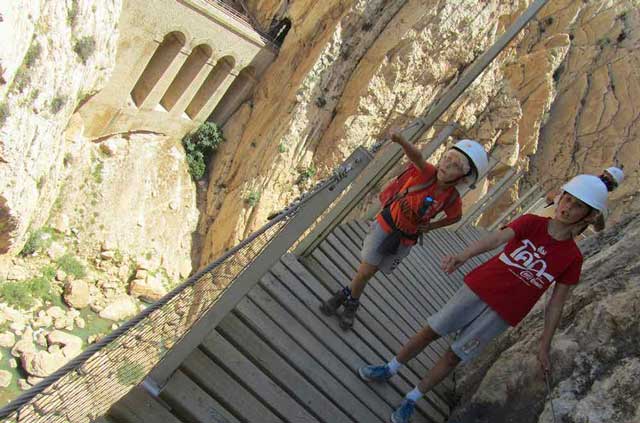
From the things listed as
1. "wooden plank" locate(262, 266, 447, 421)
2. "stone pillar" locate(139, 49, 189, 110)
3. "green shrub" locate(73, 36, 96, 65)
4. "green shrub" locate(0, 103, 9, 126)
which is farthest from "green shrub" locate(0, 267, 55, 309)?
"wooden plank" locate(262, 266, 447, 421)

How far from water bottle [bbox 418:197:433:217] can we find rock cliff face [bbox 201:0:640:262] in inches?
624

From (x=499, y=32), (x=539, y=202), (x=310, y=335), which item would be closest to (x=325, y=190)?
(x=310, y=335)

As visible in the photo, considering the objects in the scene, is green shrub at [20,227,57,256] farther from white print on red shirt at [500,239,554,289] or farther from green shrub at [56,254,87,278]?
white print on red shirt at [500,239,554,289]

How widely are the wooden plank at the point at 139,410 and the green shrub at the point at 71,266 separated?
15.6m

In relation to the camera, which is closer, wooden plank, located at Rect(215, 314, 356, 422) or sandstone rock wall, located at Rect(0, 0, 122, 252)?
wooden plank, located at Rect(215, 314, 356, 422)

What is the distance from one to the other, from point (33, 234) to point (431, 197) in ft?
51.8

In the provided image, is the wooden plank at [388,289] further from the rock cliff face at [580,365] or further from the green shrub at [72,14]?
the green shrub at [72,14]

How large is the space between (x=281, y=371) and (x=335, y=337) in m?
0.75

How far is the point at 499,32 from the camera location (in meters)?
20.4

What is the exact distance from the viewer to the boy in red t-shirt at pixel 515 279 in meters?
3.08

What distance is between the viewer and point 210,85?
2031 centimetres

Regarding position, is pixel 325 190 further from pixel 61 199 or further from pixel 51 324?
pixel 61 199

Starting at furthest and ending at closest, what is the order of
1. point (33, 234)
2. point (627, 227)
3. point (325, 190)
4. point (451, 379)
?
point (33, 234) → point (627, 227) → point (451, 379) → point (325, 190)

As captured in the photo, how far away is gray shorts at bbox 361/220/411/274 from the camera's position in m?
3.90
